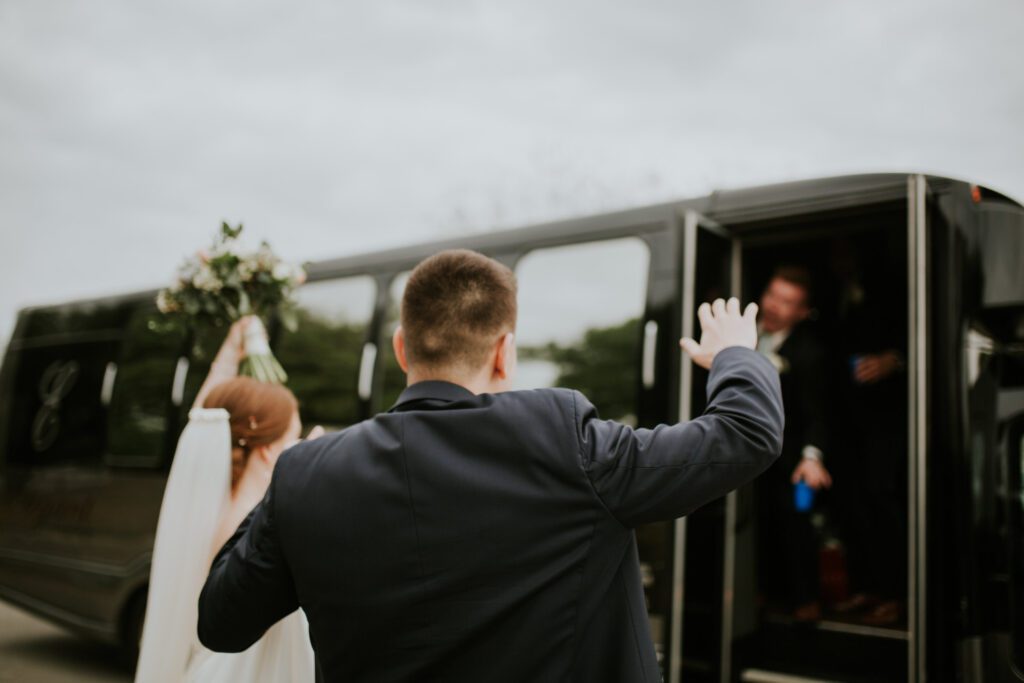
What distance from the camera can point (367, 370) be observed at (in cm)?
548

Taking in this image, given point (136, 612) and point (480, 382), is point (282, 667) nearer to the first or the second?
point (480, 382)

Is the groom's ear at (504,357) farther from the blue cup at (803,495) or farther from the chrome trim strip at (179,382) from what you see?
the chrome trim strip at (179,382)

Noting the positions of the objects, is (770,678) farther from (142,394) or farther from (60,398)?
(60,398)

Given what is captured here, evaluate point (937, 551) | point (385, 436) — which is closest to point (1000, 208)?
point (937, 551)

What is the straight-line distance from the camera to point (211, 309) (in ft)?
11.0

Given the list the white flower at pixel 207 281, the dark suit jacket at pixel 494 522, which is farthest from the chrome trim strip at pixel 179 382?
the dark suit jacket at pixel 494 522

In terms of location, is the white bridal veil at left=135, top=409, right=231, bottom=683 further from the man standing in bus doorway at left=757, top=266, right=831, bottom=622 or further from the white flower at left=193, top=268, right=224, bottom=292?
the man standing in bus doorway at left=757, top=266, right=831, bottom=622

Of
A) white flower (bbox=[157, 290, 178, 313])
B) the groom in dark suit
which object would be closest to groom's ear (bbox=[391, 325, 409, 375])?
the groom in dark suit

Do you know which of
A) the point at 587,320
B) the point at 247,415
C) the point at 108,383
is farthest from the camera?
the point at 108,383

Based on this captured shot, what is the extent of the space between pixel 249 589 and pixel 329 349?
4.37m

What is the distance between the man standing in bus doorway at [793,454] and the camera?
441cm

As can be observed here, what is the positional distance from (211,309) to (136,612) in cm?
363

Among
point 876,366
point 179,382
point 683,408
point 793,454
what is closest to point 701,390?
point 683,408

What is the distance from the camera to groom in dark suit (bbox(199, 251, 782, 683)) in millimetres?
1471
